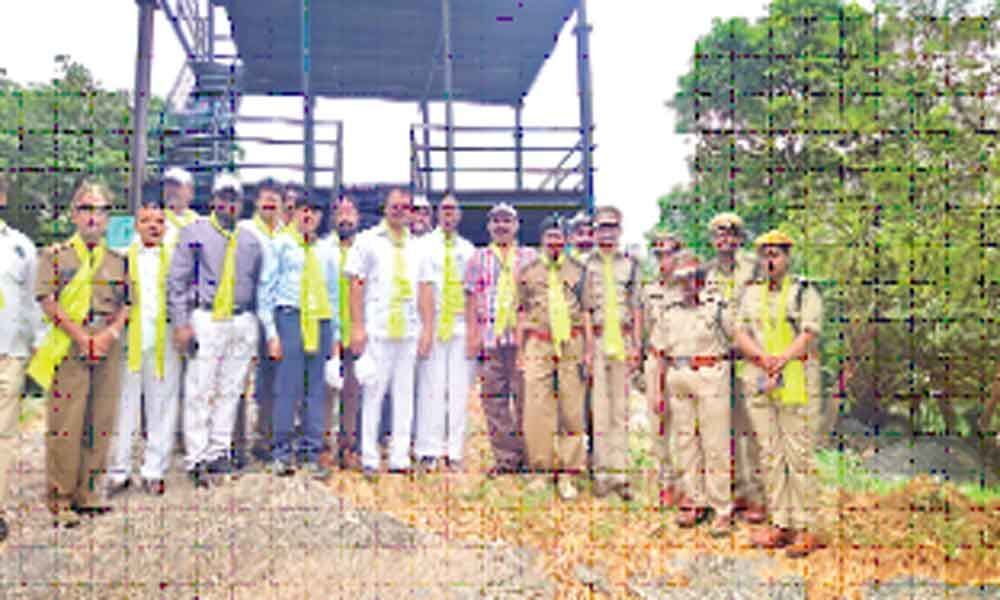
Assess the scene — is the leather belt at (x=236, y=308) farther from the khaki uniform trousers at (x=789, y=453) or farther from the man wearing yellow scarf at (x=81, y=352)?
the khaki uniform trousers at (x=789, y=453)

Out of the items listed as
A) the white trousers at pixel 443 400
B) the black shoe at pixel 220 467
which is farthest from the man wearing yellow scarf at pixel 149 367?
the white trousers at pixel 443 400

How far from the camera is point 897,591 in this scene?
361cm

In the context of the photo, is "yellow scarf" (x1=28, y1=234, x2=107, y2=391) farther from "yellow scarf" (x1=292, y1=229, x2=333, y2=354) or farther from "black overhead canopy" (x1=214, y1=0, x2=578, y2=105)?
"black overhead canopy" (x1=214, y1=0, x2=578, y2=105)

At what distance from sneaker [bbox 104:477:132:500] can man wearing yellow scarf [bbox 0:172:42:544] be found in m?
0.48

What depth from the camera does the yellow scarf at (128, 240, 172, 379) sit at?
4172 mm

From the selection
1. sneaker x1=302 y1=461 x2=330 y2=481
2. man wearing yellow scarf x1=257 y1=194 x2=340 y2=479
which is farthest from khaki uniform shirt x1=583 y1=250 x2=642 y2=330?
sneaker x1=302 y1=461 x2=330 y2=481

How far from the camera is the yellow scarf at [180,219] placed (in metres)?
4.38

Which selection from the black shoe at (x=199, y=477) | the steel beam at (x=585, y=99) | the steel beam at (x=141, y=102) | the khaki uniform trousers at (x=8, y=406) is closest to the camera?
the khaki uniform trousers at (x=8, y=406)

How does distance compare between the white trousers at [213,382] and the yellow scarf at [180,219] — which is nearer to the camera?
the white trousers at [213,382]

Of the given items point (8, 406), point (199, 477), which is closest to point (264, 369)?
point (199, 477)

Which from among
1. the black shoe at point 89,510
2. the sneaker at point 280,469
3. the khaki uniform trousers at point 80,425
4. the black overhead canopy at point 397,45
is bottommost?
the black shoe at point 89,510

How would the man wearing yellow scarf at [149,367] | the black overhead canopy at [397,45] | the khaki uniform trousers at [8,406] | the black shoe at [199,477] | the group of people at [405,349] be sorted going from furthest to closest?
the black overhead canopy at [397,45] < the black shoe at [199,477] < the man wearing yellow scarf at [149,367] < the group of people at [405,349] < the khaki uniform trousers at [8,406]

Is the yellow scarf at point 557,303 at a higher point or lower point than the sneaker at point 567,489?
higher

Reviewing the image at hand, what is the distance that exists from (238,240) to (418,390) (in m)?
1.36
